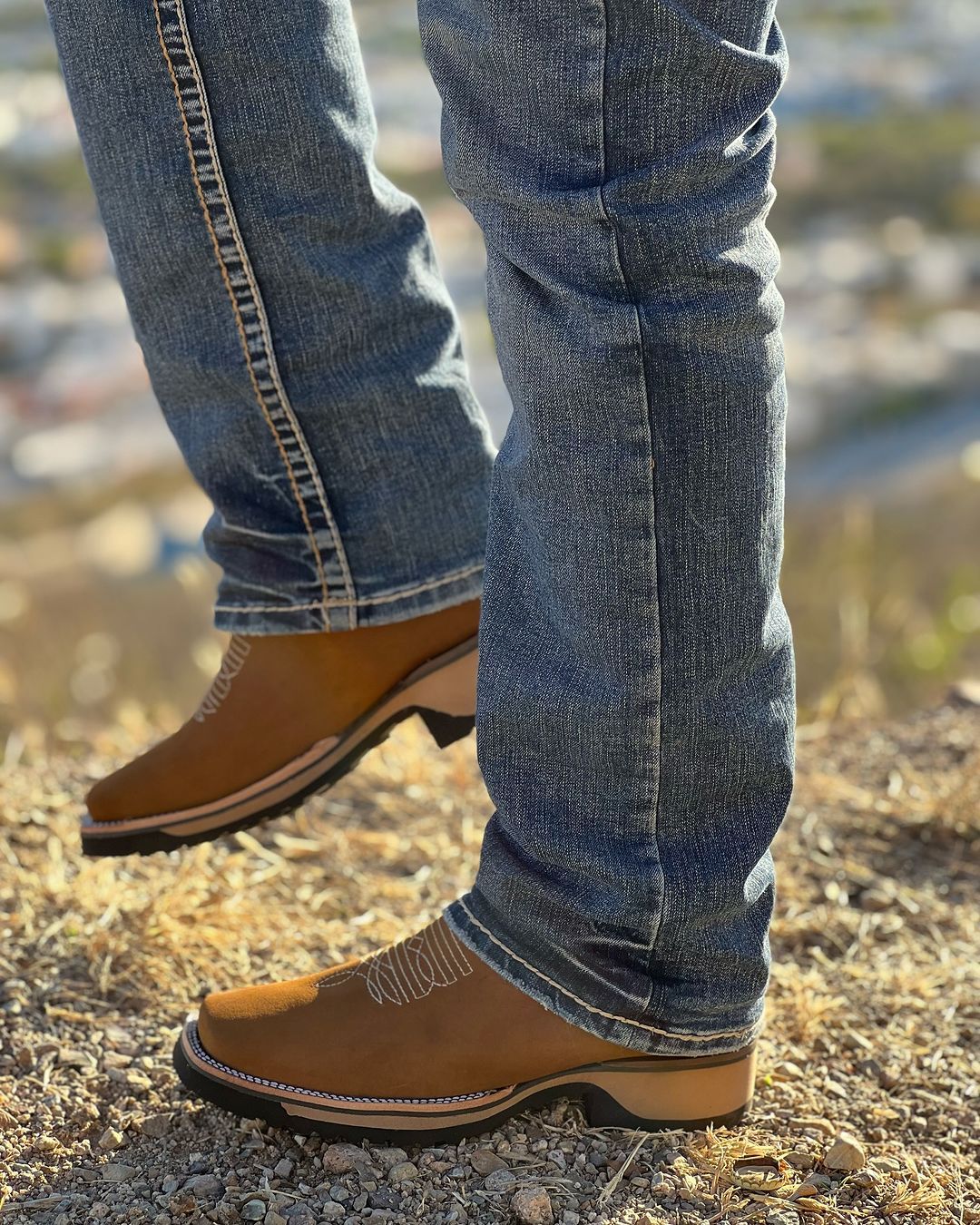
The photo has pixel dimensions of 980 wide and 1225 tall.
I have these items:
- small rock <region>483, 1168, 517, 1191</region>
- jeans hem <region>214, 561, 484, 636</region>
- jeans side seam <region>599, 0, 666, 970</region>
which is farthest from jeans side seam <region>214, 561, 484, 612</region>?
small rock <region>483, 1168, 517, 1191</region>

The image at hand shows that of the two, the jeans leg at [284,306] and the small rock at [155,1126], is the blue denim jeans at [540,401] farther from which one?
the small rock at [155,1126]

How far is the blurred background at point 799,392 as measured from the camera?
10.1 feet

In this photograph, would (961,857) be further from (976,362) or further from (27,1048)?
(976,362)

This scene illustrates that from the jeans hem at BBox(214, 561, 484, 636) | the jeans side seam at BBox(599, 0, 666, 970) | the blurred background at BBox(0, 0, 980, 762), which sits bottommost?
the blurred background at BBox(0, 0, 980, 762)

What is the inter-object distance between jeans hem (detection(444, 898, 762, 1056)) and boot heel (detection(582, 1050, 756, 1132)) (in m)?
0.02

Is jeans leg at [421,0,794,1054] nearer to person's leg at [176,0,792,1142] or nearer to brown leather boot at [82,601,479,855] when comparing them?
person's leg at [176,0,792,1142]

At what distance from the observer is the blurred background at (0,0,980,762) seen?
3090mm

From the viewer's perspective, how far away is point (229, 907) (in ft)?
4.25

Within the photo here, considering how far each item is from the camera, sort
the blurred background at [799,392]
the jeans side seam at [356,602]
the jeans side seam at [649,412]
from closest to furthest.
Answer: the jeans side seam at [649,412] → the jeans side seam at [356,602] → the blurred background at [799,392]

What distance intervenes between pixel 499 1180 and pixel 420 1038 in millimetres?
111

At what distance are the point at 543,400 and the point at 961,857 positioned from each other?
94 centimetres

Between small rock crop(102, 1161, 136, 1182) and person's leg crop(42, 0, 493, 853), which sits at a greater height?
person's leg crop(42, 0, 493, 853)

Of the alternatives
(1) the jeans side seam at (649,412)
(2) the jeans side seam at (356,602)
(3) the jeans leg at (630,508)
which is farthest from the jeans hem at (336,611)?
(1) the jeans side seam at (649,412)

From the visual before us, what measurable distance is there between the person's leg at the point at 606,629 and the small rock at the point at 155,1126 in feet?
0.18
